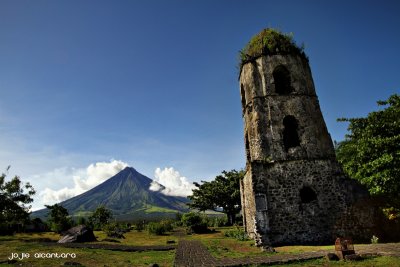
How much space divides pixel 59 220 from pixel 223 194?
16.6 metres

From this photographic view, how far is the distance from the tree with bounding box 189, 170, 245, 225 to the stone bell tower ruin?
14700 mm

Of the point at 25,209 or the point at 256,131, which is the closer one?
the point at 256,131

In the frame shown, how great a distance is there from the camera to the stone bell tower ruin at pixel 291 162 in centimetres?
1259

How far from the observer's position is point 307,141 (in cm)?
1402

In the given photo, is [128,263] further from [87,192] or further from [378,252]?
[87,192]

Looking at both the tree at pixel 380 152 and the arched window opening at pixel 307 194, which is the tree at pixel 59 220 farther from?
the tree at pixel 380 152

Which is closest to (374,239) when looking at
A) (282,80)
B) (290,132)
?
(290,132)

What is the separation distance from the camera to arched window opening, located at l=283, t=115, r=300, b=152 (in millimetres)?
14648

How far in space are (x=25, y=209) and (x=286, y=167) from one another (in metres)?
21.8

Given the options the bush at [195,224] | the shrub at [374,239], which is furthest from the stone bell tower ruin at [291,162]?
the bush at [195,224]

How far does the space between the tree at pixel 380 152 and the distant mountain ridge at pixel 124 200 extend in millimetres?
134057

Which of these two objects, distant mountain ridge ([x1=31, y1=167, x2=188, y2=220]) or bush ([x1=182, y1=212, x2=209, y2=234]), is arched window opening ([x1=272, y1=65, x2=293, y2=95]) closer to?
bush ([x1=182, y1=212, x2=209, y2=234])

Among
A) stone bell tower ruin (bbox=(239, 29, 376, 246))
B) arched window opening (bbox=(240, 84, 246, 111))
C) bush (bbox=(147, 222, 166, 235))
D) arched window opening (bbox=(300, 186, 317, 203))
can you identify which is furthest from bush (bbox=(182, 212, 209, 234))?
arched window opening (bbox=(300, 186, 317, 203))

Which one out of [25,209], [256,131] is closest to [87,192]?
[25,209]
